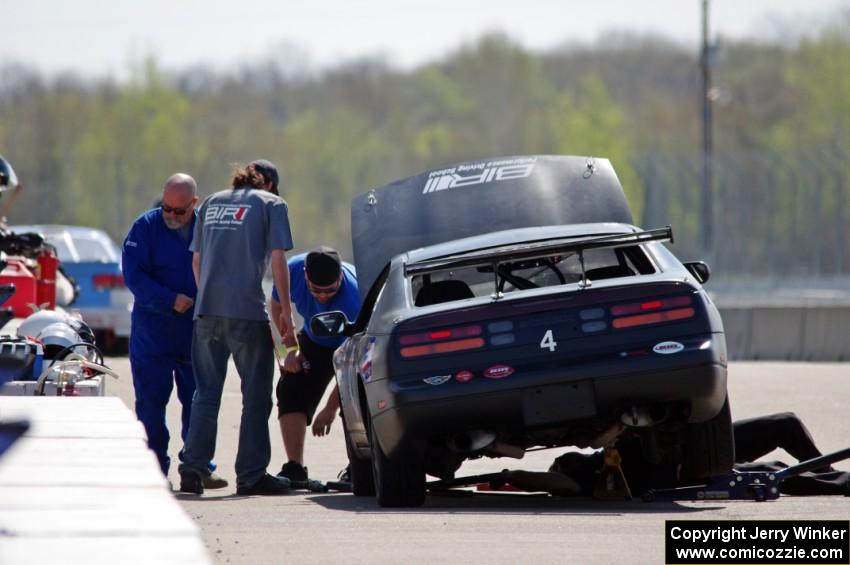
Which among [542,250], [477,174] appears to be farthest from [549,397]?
[477,174]

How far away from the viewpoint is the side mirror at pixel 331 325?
949 centimetres

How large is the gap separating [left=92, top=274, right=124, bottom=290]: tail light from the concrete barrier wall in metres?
8.12

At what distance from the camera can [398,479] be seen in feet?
28.2

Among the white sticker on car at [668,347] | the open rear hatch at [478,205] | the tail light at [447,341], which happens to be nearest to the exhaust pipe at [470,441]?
the tail light at [447,341]

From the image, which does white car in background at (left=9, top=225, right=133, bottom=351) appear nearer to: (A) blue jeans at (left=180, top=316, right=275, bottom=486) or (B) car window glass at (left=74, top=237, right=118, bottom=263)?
(B) car window glass at (left=74, top=237, right=118, bottom=263)

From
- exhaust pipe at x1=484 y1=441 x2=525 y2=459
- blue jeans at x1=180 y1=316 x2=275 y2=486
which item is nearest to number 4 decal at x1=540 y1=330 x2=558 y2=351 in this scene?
exhaust pipe at x1=484 y1=441 x2=525 y2=459

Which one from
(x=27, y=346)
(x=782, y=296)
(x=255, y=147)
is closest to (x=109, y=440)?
(x=27, y=346)

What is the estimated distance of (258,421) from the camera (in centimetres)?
1014

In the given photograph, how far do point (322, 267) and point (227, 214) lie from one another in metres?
0.82

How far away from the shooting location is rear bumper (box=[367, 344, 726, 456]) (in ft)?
26.6

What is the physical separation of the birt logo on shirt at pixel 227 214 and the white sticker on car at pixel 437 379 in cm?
232

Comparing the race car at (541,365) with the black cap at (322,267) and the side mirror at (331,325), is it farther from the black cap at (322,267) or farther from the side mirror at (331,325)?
the black cap at (322,267)

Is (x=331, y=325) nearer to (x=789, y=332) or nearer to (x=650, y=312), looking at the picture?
(x=650, y=312)

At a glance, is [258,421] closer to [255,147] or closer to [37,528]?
[37,528]
